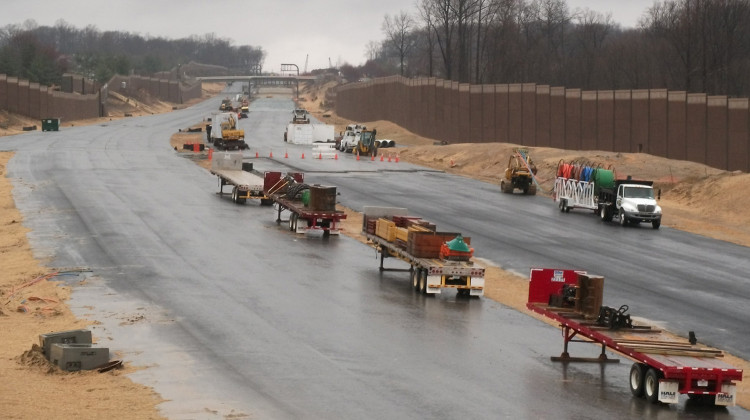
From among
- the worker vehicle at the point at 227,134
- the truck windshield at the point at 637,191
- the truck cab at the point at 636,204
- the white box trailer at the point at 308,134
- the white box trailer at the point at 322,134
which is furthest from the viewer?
the white box trailer at the point at 322,134

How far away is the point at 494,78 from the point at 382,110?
1742cm

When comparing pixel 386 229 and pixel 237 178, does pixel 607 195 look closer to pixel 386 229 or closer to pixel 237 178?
pixel 237 178

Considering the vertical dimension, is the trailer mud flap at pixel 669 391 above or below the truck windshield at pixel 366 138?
below

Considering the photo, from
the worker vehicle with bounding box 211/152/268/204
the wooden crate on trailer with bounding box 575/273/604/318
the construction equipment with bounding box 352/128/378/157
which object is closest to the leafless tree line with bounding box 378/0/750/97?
the construction equipment with bounding box 352/128/378/157

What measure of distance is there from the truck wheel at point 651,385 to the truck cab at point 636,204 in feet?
108

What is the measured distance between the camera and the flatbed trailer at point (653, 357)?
66.9 ft

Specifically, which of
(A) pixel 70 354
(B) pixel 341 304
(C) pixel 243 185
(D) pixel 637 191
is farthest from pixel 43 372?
(D) pixel 637 191

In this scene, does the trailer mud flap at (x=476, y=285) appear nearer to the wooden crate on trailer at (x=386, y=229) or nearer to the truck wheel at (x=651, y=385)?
the wooden crate on trailer at (x=386, y=229)

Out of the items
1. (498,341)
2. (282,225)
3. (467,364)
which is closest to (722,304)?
(498,341)

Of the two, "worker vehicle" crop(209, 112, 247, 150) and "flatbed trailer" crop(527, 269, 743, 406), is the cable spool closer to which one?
"flatbed trailer" crop(527, 269, 743, 406)

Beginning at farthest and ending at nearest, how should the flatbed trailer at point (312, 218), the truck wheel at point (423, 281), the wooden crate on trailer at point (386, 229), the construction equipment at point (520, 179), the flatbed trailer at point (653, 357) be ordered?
1. the construction equipment at point (520, 179)
2. the flatbed trailer at point (312, 218)
3. the wooden crate on trailer at point (386, 229)
4. the truck wheel at point (423, 281)
5. the flatbed trailer at point (653, 357)

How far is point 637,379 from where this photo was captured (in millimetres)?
21469

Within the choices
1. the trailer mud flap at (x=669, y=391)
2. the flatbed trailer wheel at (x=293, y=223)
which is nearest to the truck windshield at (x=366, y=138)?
the flatbed trailer wheel at (x=293, y=223)

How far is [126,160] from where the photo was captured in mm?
83062
